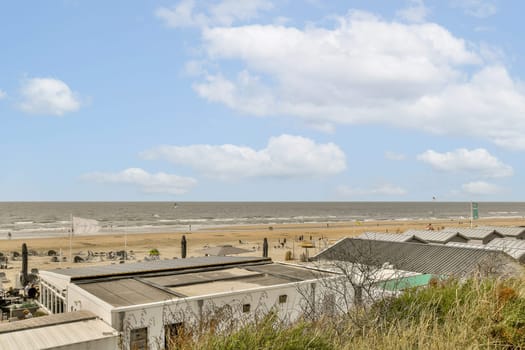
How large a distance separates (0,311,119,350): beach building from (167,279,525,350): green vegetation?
24.2ft

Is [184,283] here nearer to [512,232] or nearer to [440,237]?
[440,237]

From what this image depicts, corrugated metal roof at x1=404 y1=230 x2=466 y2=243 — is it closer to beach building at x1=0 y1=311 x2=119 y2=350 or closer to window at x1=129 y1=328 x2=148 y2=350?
window at x1=129 y1=328 x2=148 y2=350

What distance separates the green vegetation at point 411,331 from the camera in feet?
13.0

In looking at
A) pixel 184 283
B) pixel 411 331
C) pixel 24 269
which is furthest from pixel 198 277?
pixel 24 269

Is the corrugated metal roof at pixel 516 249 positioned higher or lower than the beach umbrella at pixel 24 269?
higher

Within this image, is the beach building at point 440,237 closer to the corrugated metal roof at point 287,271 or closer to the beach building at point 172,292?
the corrugated metal roof at point 287,271

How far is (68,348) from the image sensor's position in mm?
10602

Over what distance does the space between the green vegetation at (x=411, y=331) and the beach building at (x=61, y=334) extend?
7382mm

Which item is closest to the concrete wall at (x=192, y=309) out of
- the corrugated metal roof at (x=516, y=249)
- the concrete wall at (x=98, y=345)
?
the concrete wall at (x=98, y=345)

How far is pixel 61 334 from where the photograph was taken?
11352 millimetres

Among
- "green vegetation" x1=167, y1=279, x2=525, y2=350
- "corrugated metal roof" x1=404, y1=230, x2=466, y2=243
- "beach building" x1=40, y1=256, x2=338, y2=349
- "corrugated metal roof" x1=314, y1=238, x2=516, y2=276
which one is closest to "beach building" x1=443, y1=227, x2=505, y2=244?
"corrugated metal roof" x1=404, y1=230, x2=466, y2=243

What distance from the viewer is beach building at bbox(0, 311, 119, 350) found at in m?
10.7

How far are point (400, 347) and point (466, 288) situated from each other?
257 centimetres

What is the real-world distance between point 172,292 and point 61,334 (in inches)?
136
